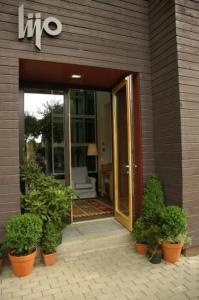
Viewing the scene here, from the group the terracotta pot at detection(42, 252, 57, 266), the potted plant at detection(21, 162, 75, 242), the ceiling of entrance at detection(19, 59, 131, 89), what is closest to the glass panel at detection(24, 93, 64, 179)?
the ceiling of entrance at detection(19, 59, 131, 89)

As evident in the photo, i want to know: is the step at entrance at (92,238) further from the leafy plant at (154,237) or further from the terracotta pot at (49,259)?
the leafy plant at (154,237)

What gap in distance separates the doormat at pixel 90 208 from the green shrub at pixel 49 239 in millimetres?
1576

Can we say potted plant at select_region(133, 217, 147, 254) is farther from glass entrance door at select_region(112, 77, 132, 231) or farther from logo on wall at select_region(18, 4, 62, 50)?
logo on wall at select_region(18, 4, 62, 50)

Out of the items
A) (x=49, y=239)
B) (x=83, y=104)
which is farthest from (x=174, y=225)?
(x=83, y=104)

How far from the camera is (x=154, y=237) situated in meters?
3.18

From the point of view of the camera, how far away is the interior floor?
476 cm

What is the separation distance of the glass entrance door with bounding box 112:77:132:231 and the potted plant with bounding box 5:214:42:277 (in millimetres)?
1613

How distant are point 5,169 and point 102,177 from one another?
13.5 ft

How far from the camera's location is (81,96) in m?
7.85

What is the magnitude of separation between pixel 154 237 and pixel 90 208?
2.46 metres

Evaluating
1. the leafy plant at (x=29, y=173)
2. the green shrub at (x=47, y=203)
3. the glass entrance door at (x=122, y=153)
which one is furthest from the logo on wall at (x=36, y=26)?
the green shrub at (x=47, y=203)

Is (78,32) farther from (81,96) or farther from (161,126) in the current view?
(81,96)

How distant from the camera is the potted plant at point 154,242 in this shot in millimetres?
3170

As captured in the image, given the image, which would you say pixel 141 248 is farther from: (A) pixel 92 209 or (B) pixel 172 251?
(A) pixel 92 209
